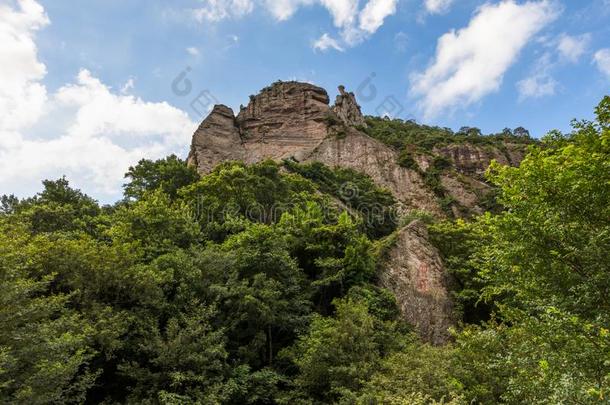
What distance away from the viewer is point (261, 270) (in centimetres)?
1572

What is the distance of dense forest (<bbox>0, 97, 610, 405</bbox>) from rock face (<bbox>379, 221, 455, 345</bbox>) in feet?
2.45

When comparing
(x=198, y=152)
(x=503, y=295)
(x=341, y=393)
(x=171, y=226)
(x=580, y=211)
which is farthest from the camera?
(x=198, y=152)

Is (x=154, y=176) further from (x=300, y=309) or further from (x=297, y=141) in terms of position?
(x=297, y=141)

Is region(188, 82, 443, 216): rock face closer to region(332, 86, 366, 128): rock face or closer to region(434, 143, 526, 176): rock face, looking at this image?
region(332, 86, 366, 128): rock face

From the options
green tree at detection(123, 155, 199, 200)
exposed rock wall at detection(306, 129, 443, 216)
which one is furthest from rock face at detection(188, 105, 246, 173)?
green tree at detection(123, 155, 199, 200)

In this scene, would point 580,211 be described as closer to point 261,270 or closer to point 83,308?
point 261,270

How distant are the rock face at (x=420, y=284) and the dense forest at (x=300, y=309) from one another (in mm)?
747

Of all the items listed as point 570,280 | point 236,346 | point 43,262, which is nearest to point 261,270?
point 236,346

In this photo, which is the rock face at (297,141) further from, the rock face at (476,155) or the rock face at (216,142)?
the rock face at (476,155)

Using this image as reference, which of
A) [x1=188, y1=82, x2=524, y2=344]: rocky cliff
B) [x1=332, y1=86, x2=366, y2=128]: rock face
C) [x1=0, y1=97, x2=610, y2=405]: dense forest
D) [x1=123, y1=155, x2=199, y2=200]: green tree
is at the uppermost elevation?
[x1=332, y1=86, x2=366, y2=128]: rock face

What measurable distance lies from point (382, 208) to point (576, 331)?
28.0 m

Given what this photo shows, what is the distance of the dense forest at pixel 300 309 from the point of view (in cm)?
816

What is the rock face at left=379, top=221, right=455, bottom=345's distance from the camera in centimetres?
1822

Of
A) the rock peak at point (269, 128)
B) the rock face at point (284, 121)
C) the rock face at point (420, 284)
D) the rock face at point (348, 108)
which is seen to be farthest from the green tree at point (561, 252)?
the rock face at point (348, 108)
